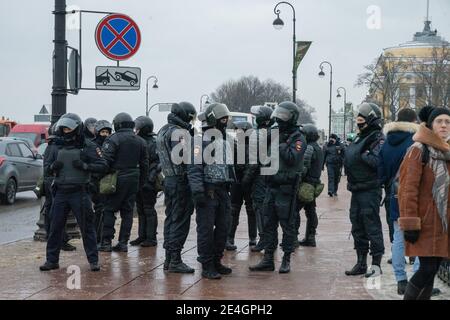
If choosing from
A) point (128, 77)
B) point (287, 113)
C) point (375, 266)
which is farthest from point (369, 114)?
point (128, 77)

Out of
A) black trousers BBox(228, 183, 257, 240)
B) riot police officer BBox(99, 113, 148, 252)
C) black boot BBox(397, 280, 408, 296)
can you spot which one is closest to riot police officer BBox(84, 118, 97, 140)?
riot police officer BBox(99, 113, 148, 252)

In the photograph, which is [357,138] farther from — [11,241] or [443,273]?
[11,241]

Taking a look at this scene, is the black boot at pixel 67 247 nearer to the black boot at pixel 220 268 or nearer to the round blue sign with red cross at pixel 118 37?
the black boot at pixel 220 268

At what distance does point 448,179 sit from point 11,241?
7.99 meters

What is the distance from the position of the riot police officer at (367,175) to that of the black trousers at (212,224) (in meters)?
1.45

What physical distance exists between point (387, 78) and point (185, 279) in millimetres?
62915

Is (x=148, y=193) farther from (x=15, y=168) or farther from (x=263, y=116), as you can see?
(x=15, y=168)

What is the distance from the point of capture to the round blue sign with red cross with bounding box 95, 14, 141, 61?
1204cm

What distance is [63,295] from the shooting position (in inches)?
290

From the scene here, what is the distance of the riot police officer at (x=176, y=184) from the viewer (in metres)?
8.61

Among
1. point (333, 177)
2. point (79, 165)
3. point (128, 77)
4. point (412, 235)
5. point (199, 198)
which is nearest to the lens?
point (412, 235)

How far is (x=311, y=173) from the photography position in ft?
34.7

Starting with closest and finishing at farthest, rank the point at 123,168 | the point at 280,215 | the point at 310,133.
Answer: the point at 280,215, the point at 123,168, the point at 310,133
